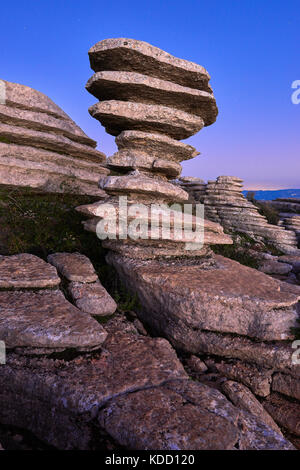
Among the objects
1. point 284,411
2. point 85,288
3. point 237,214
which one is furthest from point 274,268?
point 237,214

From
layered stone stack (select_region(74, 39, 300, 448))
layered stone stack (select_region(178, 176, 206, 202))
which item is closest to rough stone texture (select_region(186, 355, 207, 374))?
layered stone stack (select_region(74, 39, 300, 448))

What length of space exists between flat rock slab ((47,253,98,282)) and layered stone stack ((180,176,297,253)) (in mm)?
13762

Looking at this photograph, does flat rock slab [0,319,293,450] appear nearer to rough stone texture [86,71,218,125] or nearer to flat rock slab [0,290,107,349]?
flat rock slab [0,290,107,349]

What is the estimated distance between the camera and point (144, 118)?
7500 mm

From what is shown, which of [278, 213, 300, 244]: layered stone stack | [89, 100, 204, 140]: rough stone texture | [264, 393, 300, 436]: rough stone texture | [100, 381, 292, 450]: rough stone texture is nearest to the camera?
[100, 381, 292, 450]: rough stone texture

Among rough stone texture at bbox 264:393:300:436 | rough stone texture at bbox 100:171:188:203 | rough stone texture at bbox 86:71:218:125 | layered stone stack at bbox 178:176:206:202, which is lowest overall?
rough stone texture at bbox 264:393:300:436

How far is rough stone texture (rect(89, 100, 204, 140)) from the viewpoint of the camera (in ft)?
23.9

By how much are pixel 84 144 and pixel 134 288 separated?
7.81 meters

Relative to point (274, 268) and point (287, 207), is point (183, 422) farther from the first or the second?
point (287, 207)

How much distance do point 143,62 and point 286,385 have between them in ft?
24.9

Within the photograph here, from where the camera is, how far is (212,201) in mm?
21078

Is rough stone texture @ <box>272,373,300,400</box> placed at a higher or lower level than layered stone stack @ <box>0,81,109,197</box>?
lower
